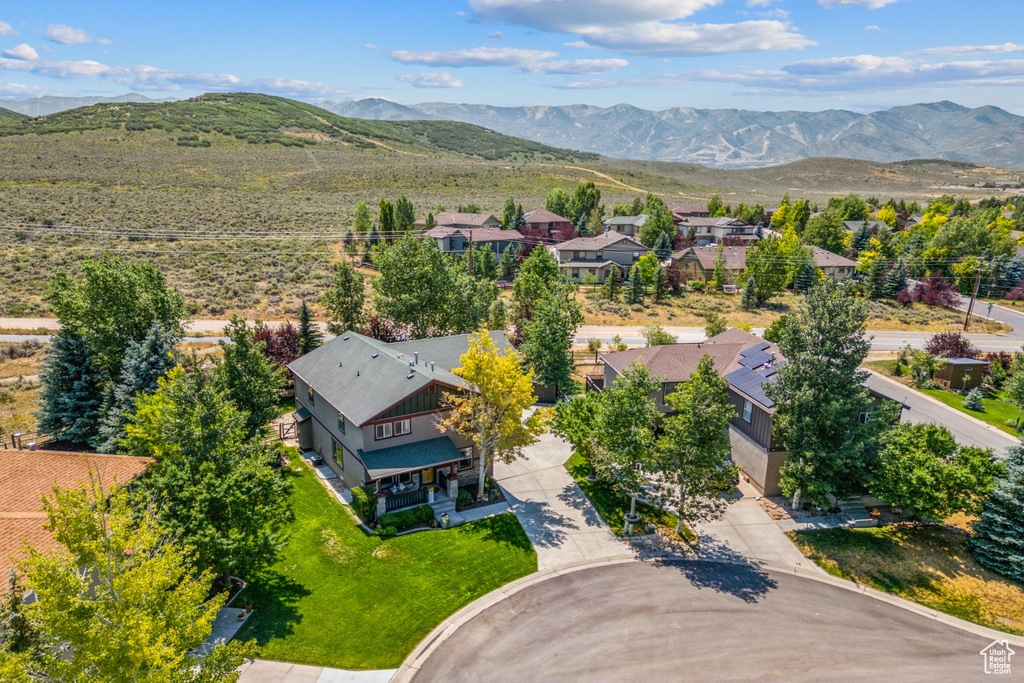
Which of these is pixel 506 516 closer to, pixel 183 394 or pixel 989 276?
pixel 183 394

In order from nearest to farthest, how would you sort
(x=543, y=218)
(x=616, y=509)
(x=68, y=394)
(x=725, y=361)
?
(x=616, y=509) → (x=68, y=394) → (x=725, y=361) → (x=543, y=218)

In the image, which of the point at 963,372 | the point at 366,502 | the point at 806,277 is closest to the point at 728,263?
the point at 806,277

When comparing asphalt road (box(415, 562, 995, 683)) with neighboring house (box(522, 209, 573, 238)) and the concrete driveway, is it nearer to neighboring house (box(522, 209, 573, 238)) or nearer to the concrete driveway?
the concrete driveway

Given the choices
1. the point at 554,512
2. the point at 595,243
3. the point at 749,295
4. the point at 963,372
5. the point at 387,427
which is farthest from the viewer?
the point at 595,243

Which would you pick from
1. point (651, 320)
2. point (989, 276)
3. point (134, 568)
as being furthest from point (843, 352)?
point (989, 276)
